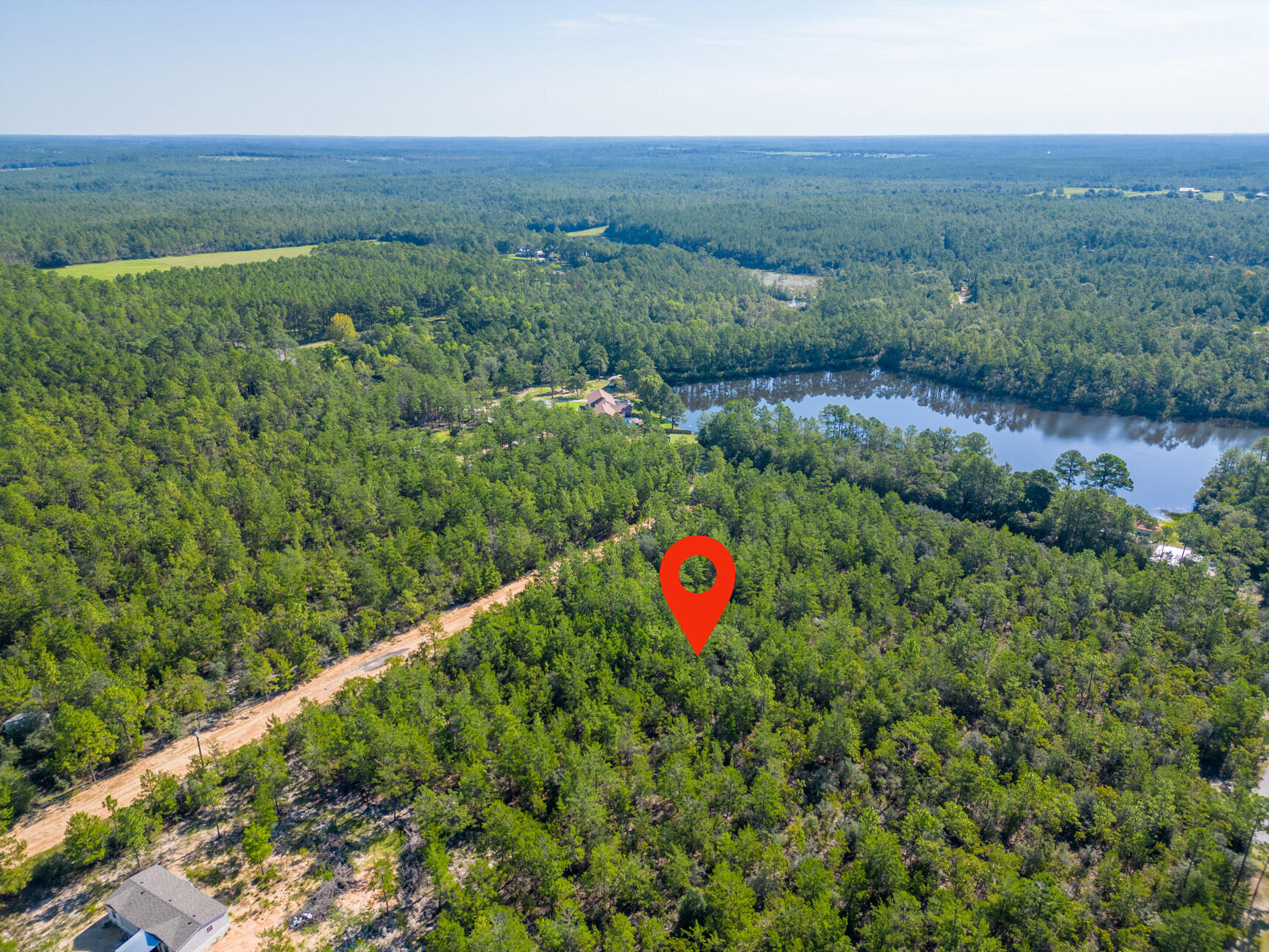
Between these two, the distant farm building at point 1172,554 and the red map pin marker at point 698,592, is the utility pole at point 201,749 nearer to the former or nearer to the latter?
the red map pin marker at point 698,592

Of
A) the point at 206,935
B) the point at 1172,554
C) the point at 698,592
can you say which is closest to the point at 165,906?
the point at 206,935

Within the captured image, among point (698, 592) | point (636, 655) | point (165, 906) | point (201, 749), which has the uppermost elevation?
point (698, 592)

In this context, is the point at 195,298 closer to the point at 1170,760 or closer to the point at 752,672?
the point at 752,672

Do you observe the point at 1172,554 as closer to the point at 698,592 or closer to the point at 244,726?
the point at 698,592

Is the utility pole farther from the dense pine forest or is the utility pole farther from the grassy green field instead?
the grassy green field

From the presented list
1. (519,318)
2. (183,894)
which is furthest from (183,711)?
(519,318)

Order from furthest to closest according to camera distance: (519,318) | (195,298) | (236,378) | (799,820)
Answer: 1. (519,318)
2. (195,298)
3. (236,378)
4. (799,820)

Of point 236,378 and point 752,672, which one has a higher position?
point 236,378

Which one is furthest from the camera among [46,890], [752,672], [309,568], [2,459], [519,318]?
[519,318]
